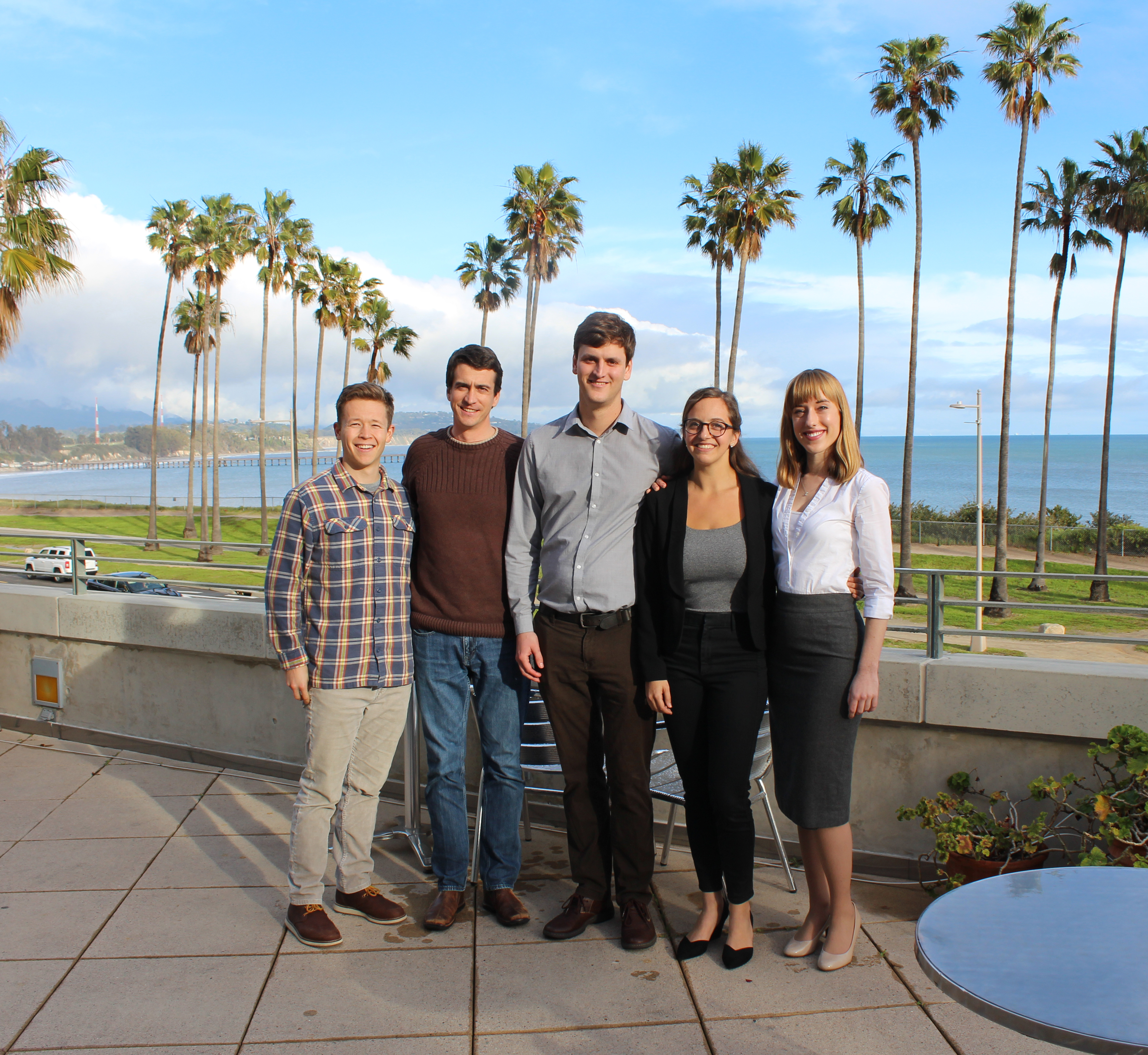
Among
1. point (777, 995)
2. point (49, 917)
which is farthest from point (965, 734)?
point (49, 917)

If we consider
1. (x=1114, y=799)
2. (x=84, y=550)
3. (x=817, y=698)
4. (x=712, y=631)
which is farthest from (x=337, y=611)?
(x=84, y=550)

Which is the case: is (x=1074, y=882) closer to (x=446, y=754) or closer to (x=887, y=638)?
(x=446, y=754)

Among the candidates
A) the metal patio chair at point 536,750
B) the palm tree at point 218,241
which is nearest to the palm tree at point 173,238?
the palm tree at point 218,241

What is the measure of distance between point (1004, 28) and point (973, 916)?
32974 mm

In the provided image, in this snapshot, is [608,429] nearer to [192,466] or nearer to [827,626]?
[827,626]

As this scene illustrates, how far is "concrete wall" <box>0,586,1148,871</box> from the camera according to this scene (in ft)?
11.4

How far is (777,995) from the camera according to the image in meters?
2.80

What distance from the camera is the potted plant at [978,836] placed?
327cm

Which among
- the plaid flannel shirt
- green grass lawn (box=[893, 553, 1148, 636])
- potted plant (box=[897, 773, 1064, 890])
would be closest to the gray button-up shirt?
the plaid flannel shirt

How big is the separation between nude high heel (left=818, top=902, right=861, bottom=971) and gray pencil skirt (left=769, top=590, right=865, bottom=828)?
41cm

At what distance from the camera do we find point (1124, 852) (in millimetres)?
3037

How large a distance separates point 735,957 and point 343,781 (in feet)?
5.11

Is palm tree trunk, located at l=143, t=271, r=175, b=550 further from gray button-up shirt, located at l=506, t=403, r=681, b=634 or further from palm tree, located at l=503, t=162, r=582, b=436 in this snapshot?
gray button-up shirt, located at l=506, t=403, r=681, b=634

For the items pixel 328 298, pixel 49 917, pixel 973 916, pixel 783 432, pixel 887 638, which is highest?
pixel 328 298
